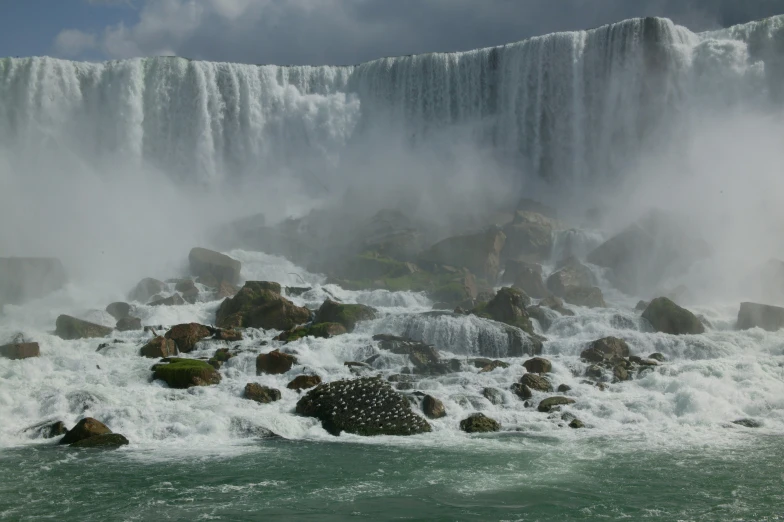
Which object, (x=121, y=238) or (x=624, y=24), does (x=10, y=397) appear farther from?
(x=624, y=24)

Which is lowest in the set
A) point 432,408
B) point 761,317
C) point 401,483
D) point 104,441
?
point 401,483

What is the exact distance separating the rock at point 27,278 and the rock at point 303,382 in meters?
18.8

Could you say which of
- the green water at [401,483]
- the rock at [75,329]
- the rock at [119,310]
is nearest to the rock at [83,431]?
the green water at [401,483]

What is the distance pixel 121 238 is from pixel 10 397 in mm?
25663

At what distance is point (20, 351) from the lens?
23.1 metres

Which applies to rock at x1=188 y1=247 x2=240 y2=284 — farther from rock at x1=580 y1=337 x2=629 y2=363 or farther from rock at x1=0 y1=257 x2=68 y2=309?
rock at x1=580 y1=337 x2=629 y2=363

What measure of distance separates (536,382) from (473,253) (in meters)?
19.5

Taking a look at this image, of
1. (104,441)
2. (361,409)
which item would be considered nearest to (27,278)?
(104,441)

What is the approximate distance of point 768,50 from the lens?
139 ft

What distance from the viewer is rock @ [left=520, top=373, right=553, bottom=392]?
68.9 ft

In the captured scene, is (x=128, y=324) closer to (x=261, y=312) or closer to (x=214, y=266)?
(x=261, y=312)

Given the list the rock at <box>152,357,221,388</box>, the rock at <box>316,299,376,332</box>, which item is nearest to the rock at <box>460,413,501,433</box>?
the rock at <box>152,357,221,388</box>

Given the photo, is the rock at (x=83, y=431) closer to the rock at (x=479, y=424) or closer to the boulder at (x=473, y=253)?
the rock at (x=479, y=424)

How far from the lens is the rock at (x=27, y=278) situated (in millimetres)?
34250
